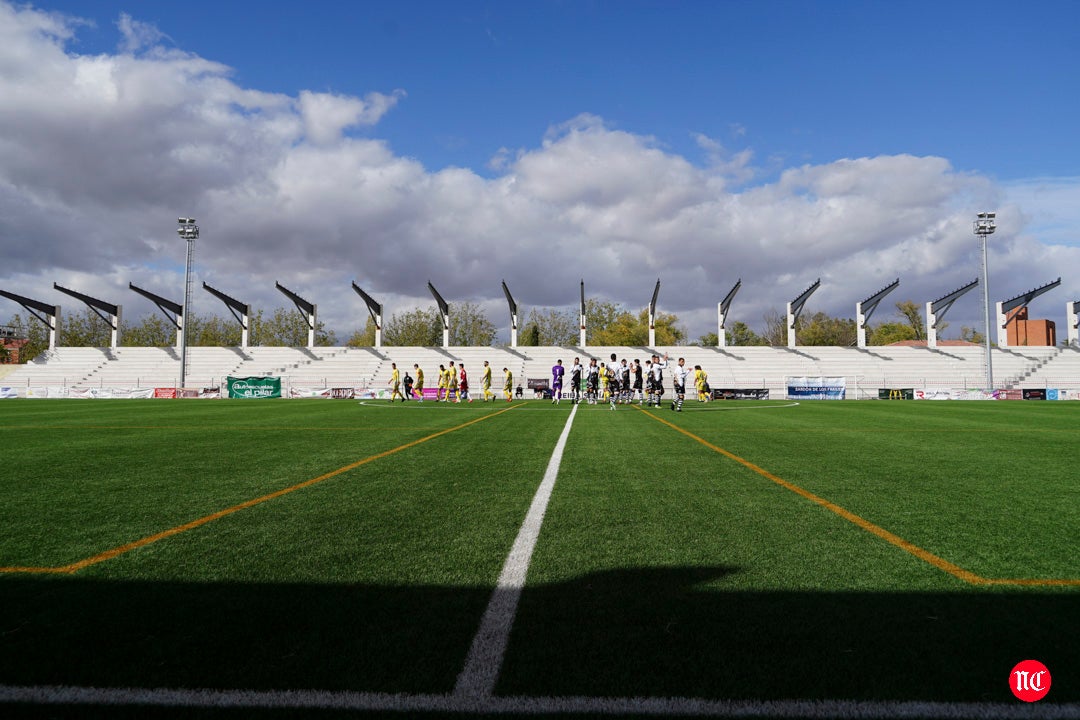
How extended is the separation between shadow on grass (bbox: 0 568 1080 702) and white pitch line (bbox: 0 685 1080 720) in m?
0.05

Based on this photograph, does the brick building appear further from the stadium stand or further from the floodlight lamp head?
the floodlight lamp head

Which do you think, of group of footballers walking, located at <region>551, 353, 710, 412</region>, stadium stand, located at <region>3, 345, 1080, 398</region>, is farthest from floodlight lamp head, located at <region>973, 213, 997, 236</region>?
group of footballers walking, located at <region>551, 353, 710, 412</region>

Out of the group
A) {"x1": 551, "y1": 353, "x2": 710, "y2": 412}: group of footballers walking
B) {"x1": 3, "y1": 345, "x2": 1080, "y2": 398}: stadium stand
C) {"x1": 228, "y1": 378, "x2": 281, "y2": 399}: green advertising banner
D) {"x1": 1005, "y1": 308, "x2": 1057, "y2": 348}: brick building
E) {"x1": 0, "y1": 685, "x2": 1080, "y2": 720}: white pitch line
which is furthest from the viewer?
{"x1": 1005, "y1": 308, "x2": 1057, "y2": 348}: brick building

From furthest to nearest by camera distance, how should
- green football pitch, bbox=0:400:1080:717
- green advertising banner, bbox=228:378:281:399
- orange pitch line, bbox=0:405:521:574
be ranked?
green advertising banner, bbox=228:378:281:399 → orange pitch line, bbox=0:405:521:574 → green football pitch, bbox=0:400:1080:717

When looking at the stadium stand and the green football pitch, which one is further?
the stadium stand

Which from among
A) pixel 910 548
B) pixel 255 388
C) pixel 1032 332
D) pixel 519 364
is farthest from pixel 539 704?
pixel 1032 332

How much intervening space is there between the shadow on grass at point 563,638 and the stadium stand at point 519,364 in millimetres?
42041

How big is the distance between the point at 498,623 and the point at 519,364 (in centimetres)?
4975

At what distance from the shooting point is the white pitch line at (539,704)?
195 cm

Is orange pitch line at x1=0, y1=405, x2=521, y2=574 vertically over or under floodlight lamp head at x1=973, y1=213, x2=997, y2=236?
under

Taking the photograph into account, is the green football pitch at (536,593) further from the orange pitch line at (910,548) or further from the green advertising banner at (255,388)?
the green advertising banner at (255,388)

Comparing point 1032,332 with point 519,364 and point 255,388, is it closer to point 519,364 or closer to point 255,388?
point 519,364

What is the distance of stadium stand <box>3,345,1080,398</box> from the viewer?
1884 inches

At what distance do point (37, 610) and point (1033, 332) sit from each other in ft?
373
